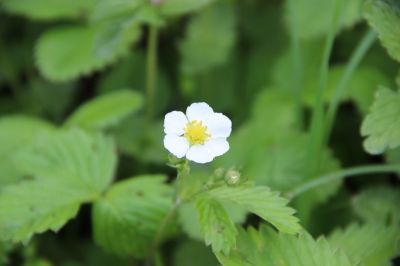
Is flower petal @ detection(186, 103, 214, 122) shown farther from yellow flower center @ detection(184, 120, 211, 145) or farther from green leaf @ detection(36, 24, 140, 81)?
green leaf @ detection(36, 24, 140, 81)

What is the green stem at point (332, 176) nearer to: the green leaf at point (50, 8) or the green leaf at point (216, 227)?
the green leaf at point (216, 227)

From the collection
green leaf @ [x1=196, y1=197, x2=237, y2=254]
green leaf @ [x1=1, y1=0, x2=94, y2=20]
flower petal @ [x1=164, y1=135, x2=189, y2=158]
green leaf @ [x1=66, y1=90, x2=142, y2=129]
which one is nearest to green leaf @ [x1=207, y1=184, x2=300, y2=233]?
green leaf @ [x1=196, y1=197, x2=237, y2=254]

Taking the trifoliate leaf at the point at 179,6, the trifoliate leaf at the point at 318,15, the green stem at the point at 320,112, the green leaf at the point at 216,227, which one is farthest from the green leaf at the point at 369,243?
the trifoliate leaf at the point at 179,6

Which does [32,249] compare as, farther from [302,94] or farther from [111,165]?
[302,94]

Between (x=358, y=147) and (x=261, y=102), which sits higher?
(x=261, y=102)

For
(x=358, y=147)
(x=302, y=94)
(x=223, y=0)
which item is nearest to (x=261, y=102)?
(x=302, y=94)

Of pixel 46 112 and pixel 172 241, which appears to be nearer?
pixel 172 241
